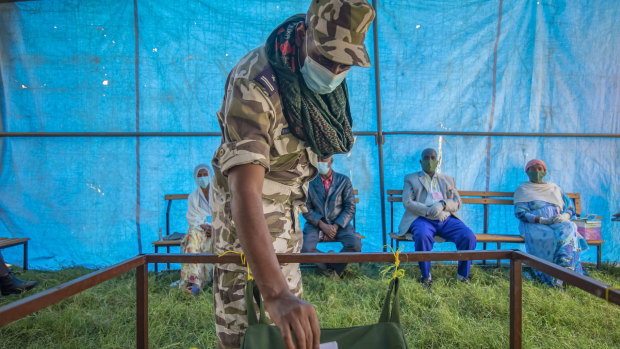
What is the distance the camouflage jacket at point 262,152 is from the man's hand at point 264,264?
5 centimetres

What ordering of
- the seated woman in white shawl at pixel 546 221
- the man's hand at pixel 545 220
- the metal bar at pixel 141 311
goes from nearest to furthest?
the metal bar at pixel 141 311, the seated woman in white shawl at pixel 546 221, the man's hand at pixel 545 220

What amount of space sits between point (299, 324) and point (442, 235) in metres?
3.36

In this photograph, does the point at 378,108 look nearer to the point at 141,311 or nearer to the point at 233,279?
the point at 233,279

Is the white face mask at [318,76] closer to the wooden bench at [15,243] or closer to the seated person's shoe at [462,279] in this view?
the seated person's shoe at [462,279]

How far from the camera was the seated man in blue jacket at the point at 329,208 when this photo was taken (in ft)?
12.3

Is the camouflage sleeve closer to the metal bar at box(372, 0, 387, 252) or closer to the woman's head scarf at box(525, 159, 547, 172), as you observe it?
the metal bar at box(372, 0, 387, 252)

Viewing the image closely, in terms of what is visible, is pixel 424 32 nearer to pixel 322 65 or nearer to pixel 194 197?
pixel 194 197

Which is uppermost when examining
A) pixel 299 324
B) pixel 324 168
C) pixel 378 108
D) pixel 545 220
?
pixel 378 108

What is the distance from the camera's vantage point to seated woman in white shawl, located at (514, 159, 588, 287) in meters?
3.48

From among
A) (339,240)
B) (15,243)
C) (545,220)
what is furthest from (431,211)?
(15,243)

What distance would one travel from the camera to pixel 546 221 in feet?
11.9

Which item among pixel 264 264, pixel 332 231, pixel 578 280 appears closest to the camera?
pixel 264 264

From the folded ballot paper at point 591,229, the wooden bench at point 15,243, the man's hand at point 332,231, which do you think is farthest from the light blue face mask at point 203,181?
the folded ballot paper at point 591,229

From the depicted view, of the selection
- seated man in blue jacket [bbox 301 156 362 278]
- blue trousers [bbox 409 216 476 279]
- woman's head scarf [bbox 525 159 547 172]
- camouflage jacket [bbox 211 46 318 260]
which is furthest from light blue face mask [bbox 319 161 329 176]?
camouflage jacket [bbox 211 46 318 260]
